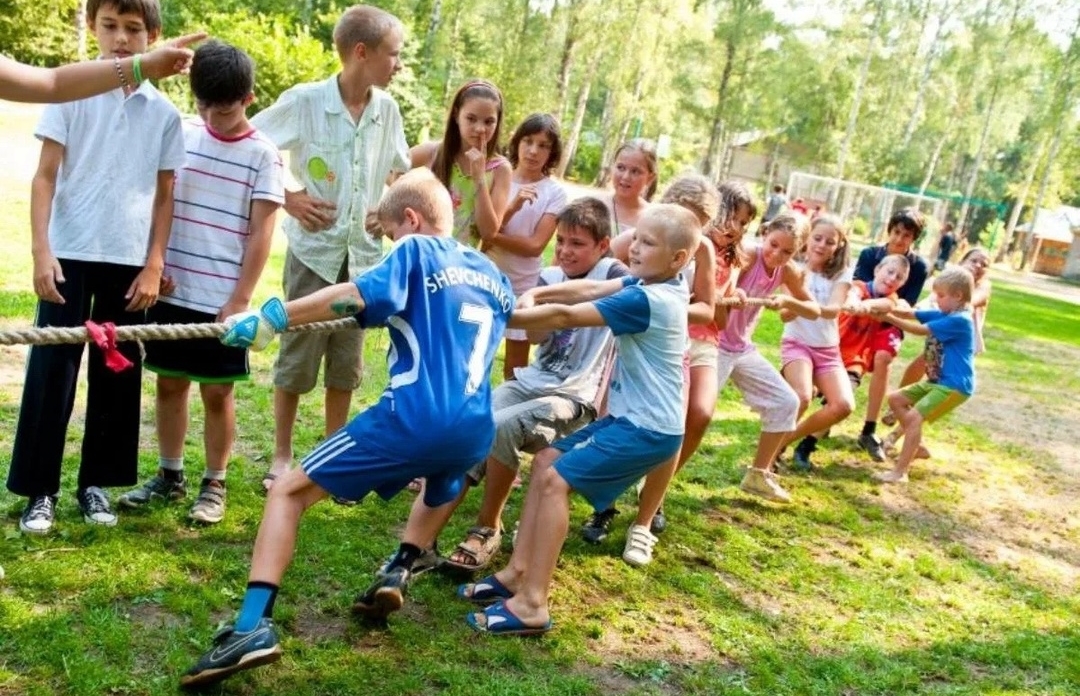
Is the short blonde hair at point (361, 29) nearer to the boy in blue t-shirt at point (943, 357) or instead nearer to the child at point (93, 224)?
the child at point (93, 224)

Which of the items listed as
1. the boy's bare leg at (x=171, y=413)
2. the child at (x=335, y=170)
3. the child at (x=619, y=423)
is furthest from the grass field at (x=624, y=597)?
the child at (x=335, y=170)

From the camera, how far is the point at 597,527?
177 inches

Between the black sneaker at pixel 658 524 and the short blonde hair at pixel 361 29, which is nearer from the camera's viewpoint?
the short blonde hair at pixel 361 29

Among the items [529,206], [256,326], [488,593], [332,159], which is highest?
[332,159]

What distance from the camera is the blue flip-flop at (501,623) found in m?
3.38

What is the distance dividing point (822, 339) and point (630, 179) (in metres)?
1.94

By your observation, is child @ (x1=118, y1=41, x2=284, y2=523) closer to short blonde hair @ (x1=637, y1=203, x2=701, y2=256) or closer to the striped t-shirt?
the striped t-shirt

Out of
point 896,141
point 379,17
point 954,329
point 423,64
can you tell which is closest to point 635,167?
point 379,17

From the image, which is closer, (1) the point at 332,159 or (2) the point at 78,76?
(2) the point at 78,76

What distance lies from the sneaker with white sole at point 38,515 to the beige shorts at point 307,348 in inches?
43.5

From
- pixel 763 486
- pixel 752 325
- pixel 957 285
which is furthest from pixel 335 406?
pixel 957 285

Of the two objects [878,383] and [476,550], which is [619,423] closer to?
[476,550]

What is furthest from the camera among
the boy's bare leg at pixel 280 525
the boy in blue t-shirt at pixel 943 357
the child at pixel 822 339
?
the boy in blue t-shirt at pixel 943 357

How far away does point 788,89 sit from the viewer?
157ft
